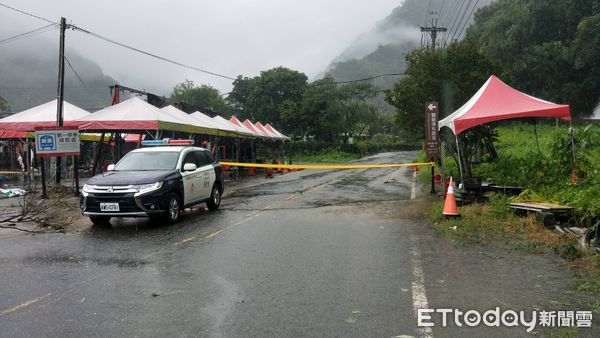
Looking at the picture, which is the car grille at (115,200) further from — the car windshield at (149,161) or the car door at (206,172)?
the car door at (206,172)

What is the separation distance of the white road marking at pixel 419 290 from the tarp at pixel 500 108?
6.28 meters

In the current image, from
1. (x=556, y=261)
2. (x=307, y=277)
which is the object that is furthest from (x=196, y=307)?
(x=556, y=261)

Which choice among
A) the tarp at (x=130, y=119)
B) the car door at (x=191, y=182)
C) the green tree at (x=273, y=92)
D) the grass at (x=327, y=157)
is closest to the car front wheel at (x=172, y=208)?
the car door at (x=191, y=182)

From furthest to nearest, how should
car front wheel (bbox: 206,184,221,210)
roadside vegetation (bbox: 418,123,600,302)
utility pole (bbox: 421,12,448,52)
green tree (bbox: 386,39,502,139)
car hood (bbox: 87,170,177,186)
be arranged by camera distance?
utility pole (bbox: 421,12,448,52) < green tree (bbox: 386,39,502,139) < car front wheel (bbox: 206,184,221,210) < car hood (bbox: 87,170,177,186) < roadside vegetation (bbox: 418,123,600,302)

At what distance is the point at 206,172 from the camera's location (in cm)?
1254

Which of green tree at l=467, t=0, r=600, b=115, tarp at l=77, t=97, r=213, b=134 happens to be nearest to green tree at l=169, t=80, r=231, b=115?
green tree at l=467, t=0, r=600, b=115

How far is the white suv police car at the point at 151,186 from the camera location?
9.88 m

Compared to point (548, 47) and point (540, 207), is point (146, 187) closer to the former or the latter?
point (540, 207)

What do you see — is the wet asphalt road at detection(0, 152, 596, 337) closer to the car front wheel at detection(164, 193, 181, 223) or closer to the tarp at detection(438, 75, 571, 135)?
the car front wheel at detection(164, 193, 181, 223)

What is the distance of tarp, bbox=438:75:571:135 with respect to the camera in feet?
40.2

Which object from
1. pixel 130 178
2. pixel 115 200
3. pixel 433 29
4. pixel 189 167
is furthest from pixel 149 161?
pixel 433 29

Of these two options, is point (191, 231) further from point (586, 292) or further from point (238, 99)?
point (238, 99)

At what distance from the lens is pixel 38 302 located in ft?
17.3

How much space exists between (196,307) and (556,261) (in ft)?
15.6
